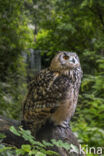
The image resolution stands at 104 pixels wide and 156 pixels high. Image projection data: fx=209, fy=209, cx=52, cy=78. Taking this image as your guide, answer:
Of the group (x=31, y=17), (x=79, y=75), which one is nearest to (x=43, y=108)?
(x=79, y=75)

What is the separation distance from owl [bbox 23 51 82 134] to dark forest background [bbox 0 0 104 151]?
138 centimetres

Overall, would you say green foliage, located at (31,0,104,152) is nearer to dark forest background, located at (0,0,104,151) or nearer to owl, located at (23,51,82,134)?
dark forest background, located at (0,0,104,151)

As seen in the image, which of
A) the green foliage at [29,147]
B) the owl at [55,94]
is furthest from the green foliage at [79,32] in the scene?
the green foliage at [29,147]

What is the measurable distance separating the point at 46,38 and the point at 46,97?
488cm

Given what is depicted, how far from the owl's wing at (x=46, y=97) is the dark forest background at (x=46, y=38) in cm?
146

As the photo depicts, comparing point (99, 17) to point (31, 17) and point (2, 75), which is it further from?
point (2, 75)

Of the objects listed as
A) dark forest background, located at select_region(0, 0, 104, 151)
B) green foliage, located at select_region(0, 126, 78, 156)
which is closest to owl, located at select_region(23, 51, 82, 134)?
green foliage, located at select_region(0, 126, 78, 156)

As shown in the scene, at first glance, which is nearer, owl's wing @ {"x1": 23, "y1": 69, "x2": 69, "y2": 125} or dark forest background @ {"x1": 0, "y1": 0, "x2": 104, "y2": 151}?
owl's wing @ {"x1": 23, "y1": 69, "x2": 69, "y2": 125}

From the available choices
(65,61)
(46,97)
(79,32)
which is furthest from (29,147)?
(79,32)

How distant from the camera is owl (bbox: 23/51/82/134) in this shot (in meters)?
1.96

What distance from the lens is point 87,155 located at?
7.06ft

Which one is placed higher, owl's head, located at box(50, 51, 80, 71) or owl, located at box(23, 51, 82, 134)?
owl's head, located at box(50, 51, 80, 71)

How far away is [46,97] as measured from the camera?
196 centimetres

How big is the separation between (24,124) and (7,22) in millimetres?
2013
